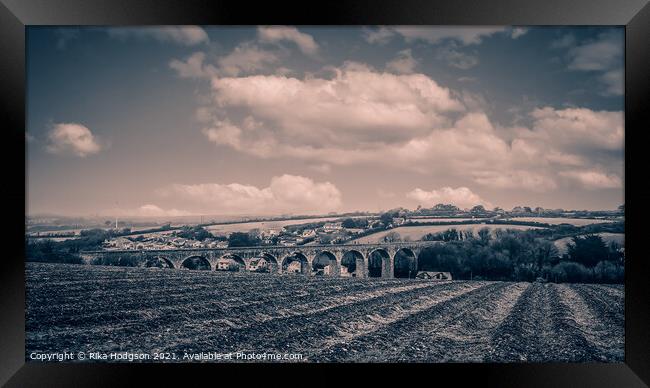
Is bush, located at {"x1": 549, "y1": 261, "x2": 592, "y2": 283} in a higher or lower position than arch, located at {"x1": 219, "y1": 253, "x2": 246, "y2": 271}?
lower

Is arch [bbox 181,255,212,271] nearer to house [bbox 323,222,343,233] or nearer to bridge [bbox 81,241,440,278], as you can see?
bridge [bbox 81,241,440,278]

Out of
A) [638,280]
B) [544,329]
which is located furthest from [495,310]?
[638,280]

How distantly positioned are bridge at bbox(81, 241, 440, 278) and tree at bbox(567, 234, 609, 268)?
1530 cm

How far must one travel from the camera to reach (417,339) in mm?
17578

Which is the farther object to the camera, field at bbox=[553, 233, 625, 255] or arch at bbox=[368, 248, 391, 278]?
arch at bbox=[368, 248, 391, 278]

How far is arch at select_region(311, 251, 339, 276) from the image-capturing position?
57.2 metres

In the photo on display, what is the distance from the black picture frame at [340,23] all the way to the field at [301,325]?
4278mm

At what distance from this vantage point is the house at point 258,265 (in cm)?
5547

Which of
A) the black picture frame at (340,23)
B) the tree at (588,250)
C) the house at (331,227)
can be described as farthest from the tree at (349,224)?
the black picture frame at (340,23)

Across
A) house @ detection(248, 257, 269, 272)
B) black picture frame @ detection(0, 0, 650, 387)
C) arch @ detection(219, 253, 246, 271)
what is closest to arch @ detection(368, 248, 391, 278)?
house @ detection(248, 257, 269, 272)

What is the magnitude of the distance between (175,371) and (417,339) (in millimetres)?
10761

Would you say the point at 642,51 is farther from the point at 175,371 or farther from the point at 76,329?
the point at 76,329

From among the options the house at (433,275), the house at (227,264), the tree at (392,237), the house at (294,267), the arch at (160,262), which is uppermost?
the tree at (392,237)

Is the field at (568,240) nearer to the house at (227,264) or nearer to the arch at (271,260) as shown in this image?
the arch at (271,260)
